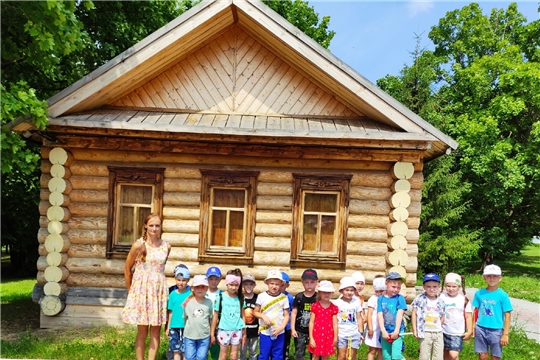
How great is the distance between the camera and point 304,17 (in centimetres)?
2795

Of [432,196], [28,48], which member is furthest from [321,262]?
[432,196]

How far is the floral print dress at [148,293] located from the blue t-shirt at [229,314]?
87 centimetres

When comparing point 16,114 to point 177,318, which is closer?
point 177,318

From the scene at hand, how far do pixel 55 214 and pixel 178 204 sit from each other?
2.27 metres

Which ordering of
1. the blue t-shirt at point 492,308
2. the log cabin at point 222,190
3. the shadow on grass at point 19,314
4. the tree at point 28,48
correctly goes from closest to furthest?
the blue t-shirt at point 492,308 → the tree at point 28,48 → the log cabin at point 222,190 → the shadow on grass at point 19,314

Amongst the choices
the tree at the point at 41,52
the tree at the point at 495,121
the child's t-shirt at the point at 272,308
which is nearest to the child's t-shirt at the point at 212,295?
the child's t-shirt at the point at 272,308

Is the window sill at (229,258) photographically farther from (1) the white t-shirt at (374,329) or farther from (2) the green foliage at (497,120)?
(2) the green foliage at (497,120)

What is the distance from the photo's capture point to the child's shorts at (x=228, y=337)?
572 centimetres

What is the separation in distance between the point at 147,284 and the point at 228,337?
129 centimetres

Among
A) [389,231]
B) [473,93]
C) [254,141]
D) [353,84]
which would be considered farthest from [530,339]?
[473,93]

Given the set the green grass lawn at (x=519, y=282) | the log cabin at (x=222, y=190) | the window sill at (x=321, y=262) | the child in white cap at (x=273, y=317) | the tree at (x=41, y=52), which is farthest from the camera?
the green grass lawn at (x=519, y=282)

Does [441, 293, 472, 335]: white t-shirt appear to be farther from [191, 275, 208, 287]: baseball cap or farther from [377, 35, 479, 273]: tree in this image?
[377, 35, 479, 273]: tree

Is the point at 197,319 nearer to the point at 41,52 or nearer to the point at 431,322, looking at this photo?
the point at 431,322

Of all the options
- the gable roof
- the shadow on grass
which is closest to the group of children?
the gable roof
